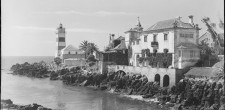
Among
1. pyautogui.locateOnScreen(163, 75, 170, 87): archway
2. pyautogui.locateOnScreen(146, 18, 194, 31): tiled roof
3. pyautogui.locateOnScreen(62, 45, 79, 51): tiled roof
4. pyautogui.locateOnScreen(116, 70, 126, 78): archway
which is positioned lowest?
pyautogui.locateOnScreen(163, 75, 170, 87): archway

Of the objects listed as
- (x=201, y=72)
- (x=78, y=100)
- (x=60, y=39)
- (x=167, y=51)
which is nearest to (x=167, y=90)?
(x=201, y=72)

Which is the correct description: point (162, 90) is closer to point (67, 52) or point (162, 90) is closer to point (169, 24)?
point (169, 24)

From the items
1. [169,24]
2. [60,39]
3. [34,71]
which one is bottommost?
[34,71]

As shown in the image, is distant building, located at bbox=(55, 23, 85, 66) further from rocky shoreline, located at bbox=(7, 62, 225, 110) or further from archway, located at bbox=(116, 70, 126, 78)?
archway, located at bbox=(116, 70, 126, 78)

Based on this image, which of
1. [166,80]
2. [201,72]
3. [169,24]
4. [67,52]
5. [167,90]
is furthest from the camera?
[67,52]

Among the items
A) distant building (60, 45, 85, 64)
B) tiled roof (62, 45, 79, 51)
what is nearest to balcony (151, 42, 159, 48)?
distant building (60, 45, 85, 64)

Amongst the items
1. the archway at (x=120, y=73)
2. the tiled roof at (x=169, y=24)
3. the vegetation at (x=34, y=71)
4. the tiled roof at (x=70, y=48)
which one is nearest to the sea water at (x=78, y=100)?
the archway at (x=120, y=73)

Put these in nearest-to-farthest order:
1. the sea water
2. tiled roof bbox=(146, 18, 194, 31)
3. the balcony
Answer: the sea water < tiled roof bbox=(146, 18, 194, 31) < the balcony

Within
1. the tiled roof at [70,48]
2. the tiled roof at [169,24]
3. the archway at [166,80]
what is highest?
the tiled roof at [169,24]

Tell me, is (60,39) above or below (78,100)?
above

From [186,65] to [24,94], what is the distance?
79.8 feet

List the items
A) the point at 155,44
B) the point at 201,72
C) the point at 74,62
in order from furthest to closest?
the point at 74,62 < the point at 155,44 < the point at 201,72

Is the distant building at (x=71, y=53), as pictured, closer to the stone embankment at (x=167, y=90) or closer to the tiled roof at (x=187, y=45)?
the stone embankment at (x=167, y=90)

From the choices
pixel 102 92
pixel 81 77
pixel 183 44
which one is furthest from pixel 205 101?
pixel 81 77
